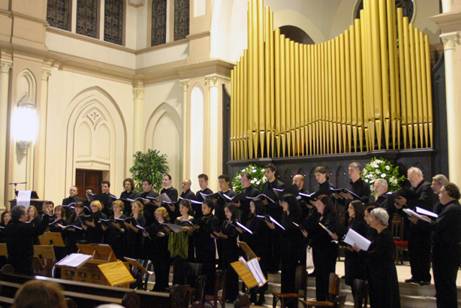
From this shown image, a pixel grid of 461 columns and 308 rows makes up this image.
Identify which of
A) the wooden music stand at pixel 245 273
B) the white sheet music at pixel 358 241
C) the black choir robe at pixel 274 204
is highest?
the black choir robe at pixel 274 204

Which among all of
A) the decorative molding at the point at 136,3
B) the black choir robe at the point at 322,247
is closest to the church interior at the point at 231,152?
the black choir robe at the point at 322,247

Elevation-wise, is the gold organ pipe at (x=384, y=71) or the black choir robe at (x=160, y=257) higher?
the gold organ pipe at (x=384, y=71)

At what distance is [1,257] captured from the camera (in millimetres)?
9594

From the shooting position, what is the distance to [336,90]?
11.1 m

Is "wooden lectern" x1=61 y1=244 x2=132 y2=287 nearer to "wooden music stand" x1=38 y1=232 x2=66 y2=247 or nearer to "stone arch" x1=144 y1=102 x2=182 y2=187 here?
"wooden music stand" x1=38 y1=232 x2=66 y2=247

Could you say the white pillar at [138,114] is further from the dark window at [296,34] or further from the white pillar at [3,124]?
the dark window at [296,34]

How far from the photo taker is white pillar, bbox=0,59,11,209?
11.9 meters

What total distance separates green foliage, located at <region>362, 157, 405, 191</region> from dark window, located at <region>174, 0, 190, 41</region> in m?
6.56

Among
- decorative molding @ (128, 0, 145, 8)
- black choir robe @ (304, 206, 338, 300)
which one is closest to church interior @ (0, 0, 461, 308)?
black choir robe @ (304, 206, 338, 300)

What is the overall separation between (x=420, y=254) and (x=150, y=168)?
8.23 metres

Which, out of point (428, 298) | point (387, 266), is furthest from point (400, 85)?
point (387, 266)

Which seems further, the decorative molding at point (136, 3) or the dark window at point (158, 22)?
the decorative molding at point (136, 3)

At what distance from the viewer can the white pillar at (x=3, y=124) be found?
11.9m

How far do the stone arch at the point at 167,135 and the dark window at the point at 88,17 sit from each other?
2.60m
